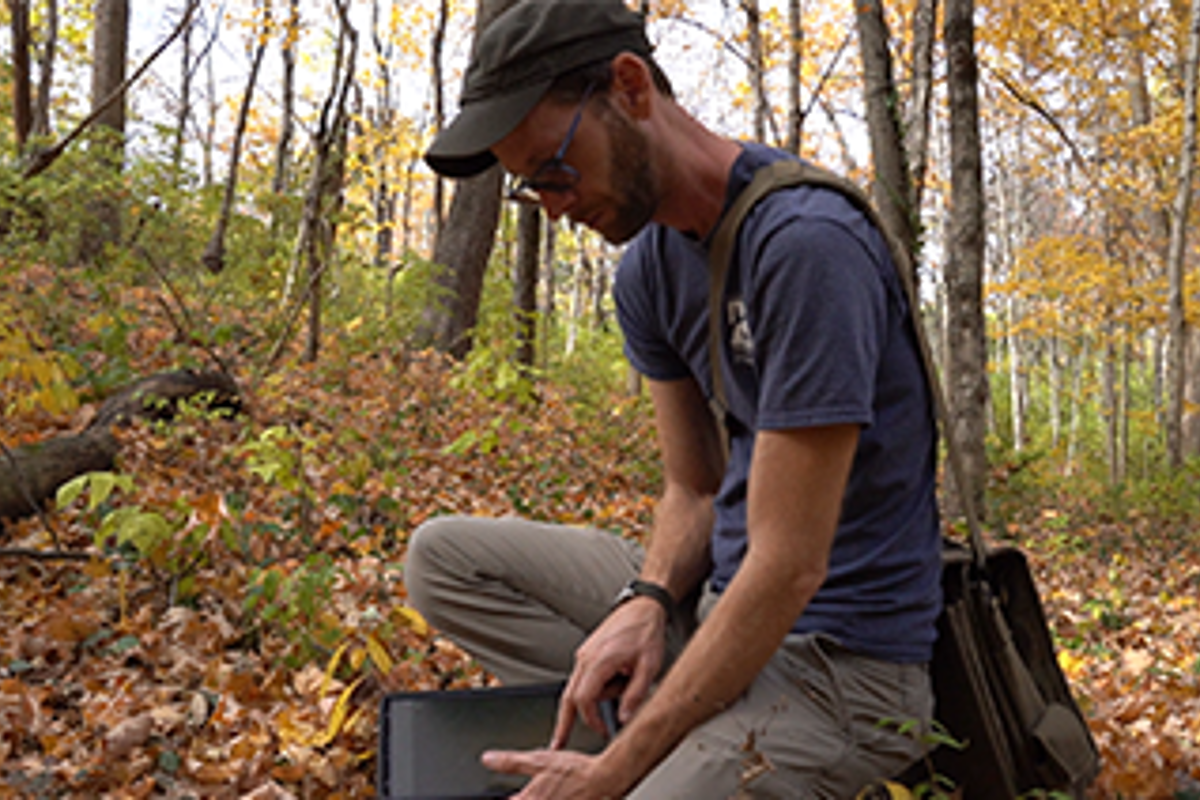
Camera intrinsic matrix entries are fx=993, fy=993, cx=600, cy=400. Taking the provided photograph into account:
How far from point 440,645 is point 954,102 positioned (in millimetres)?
5629

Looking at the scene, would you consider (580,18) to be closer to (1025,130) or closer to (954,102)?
(954,102)

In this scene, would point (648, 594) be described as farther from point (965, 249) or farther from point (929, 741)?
point (965, 249)

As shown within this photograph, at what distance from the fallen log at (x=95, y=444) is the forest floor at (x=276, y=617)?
5.2 inches

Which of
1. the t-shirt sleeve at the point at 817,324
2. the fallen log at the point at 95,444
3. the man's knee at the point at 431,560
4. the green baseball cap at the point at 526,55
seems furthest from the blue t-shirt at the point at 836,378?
the fallen log at the point at 95,444

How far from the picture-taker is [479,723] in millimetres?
2115

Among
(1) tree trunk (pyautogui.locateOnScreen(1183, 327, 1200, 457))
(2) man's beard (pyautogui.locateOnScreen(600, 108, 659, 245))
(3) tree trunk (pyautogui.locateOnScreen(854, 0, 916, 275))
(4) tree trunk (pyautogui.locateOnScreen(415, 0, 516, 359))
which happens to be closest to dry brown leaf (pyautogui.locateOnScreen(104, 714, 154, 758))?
(2) man's beard (pyautogui.locateOnScreen(600, 108, 659, 245))

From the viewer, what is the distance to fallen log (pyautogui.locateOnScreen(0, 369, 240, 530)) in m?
4.59

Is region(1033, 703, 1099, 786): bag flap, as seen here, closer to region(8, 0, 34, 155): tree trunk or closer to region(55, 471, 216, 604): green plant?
region(55, 471, 216, 604): green plant

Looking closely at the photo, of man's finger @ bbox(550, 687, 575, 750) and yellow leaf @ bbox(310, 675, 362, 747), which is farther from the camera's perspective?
yellow leaf @ bbox(310, 675, 362, 747)

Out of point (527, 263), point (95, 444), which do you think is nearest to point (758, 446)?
point (95, 444)

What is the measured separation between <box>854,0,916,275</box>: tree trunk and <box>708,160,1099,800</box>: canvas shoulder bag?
5265 mm

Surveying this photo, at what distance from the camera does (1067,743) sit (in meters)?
1.86

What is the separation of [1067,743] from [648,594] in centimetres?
85

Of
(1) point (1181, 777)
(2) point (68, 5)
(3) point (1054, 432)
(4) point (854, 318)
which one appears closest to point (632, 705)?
(4) point (854, 318)
